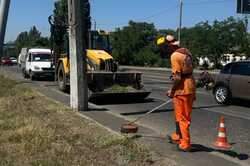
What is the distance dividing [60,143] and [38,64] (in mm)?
25388

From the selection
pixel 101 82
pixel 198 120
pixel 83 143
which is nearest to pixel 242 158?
pixel 83 143

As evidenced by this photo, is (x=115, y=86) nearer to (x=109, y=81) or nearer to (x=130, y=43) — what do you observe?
(x=109, y=81)

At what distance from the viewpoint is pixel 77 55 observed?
14.7 metres

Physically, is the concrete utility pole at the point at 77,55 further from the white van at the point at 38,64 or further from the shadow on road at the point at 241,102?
the white van at the point at 38,64

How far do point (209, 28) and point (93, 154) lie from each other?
69.7m

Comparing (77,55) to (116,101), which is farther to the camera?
(116,101)

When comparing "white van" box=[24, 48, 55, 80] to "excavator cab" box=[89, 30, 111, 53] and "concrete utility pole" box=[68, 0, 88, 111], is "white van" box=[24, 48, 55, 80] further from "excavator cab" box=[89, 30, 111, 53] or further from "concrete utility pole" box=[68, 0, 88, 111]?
"concrete utility pole" box=[68, 0, 88, 111]

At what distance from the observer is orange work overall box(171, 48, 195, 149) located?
862cm

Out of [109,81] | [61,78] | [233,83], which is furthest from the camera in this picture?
[61,78]

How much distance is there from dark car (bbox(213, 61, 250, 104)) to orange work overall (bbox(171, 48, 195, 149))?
8.71 m

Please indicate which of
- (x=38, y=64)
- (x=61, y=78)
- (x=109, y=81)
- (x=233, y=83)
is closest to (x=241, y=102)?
(x=233, y=83)

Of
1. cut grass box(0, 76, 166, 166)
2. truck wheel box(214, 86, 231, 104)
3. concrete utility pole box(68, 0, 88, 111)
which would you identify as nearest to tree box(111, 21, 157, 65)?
truck wheel box(214, 86, 231, 104)

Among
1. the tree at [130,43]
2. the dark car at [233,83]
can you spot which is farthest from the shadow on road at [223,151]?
the tree at [130,43]

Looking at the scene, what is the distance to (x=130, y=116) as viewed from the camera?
562 inches
